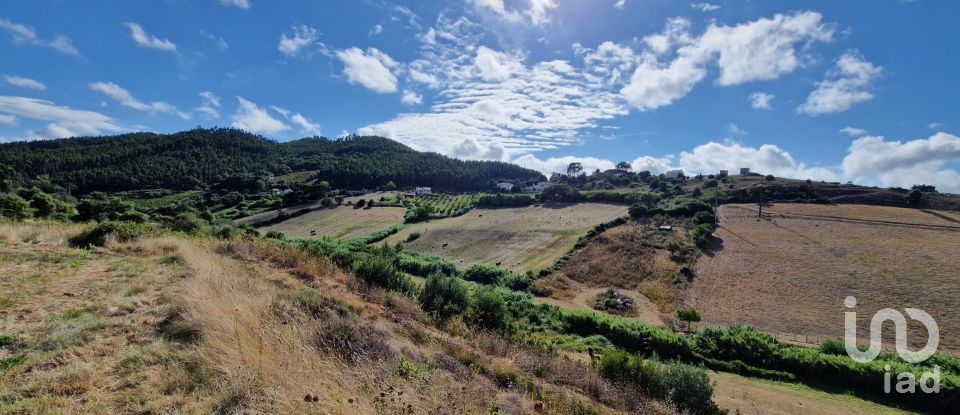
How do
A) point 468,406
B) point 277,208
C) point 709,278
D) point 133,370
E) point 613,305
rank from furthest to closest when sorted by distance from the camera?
point 277,208, point 709,278, point 613,305, point 468,406, point 133,370

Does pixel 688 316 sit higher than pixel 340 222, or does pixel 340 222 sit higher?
pixel 340 222

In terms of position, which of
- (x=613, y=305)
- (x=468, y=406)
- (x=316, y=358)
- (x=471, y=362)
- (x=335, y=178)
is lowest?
(x=613, y=305)

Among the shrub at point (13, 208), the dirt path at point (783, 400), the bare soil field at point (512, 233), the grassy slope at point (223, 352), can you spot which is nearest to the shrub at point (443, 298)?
the grassy slope at point (223, 352)

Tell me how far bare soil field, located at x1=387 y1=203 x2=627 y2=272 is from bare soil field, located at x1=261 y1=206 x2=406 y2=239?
6605mm

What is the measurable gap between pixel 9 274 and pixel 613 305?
30798 mm

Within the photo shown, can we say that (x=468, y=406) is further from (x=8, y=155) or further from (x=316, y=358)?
(x=8, y=155)

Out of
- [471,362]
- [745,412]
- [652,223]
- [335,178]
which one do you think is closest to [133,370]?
[471,362]

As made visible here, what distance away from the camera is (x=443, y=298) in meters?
13.5

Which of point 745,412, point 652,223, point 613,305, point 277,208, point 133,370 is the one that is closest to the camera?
point 133,370

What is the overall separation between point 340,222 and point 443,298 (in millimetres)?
56509

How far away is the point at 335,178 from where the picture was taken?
10775 cm

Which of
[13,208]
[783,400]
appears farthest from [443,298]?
[13,208]
